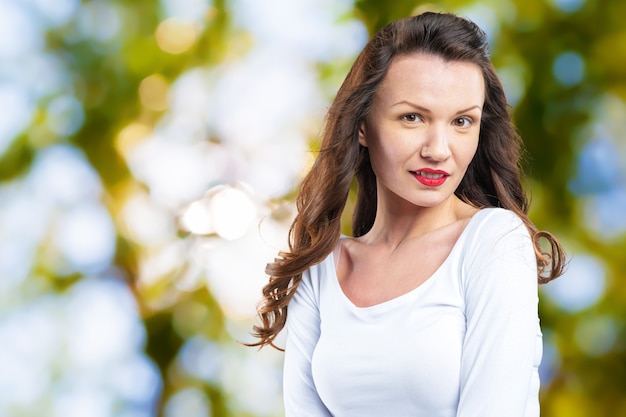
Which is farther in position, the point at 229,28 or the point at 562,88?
the point at 229,28

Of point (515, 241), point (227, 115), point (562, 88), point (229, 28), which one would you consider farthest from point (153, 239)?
point (515, 241)

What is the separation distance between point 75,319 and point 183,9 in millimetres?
1029

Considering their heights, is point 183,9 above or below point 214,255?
above

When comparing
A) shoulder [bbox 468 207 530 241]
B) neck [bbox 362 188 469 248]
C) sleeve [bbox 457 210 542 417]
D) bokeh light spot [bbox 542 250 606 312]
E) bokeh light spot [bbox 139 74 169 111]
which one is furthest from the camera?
bokeh light spot [bbox 139 74 169 111]

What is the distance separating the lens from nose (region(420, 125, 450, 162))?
4.14ft

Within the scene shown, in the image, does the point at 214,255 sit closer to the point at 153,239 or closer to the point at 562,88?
the point at 153,239

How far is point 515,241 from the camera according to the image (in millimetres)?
1236

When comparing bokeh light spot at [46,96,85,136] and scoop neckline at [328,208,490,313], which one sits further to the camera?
bokeh light spot at [46,96,85,136]

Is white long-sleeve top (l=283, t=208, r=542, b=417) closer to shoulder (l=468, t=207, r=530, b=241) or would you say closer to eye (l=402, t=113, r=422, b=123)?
shoulder (l=468, t=207, r=530, b=241)

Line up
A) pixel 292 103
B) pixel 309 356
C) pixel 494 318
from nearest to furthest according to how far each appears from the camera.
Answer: pixel 494 318
pixel 309 356
pixel 292 103

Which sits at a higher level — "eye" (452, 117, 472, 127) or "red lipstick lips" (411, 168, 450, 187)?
"eye" (452, 117, 472, 127)

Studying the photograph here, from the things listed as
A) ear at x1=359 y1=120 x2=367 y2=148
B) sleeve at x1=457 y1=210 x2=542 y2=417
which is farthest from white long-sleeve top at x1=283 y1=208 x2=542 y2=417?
ear at x1=359 y1=120 x2=367 y2=148

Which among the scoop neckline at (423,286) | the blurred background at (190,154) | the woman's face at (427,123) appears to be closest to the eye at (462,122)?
the woman's face at (427,123)

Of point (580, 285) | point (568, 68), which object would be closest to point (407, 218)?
point (580, 285)
